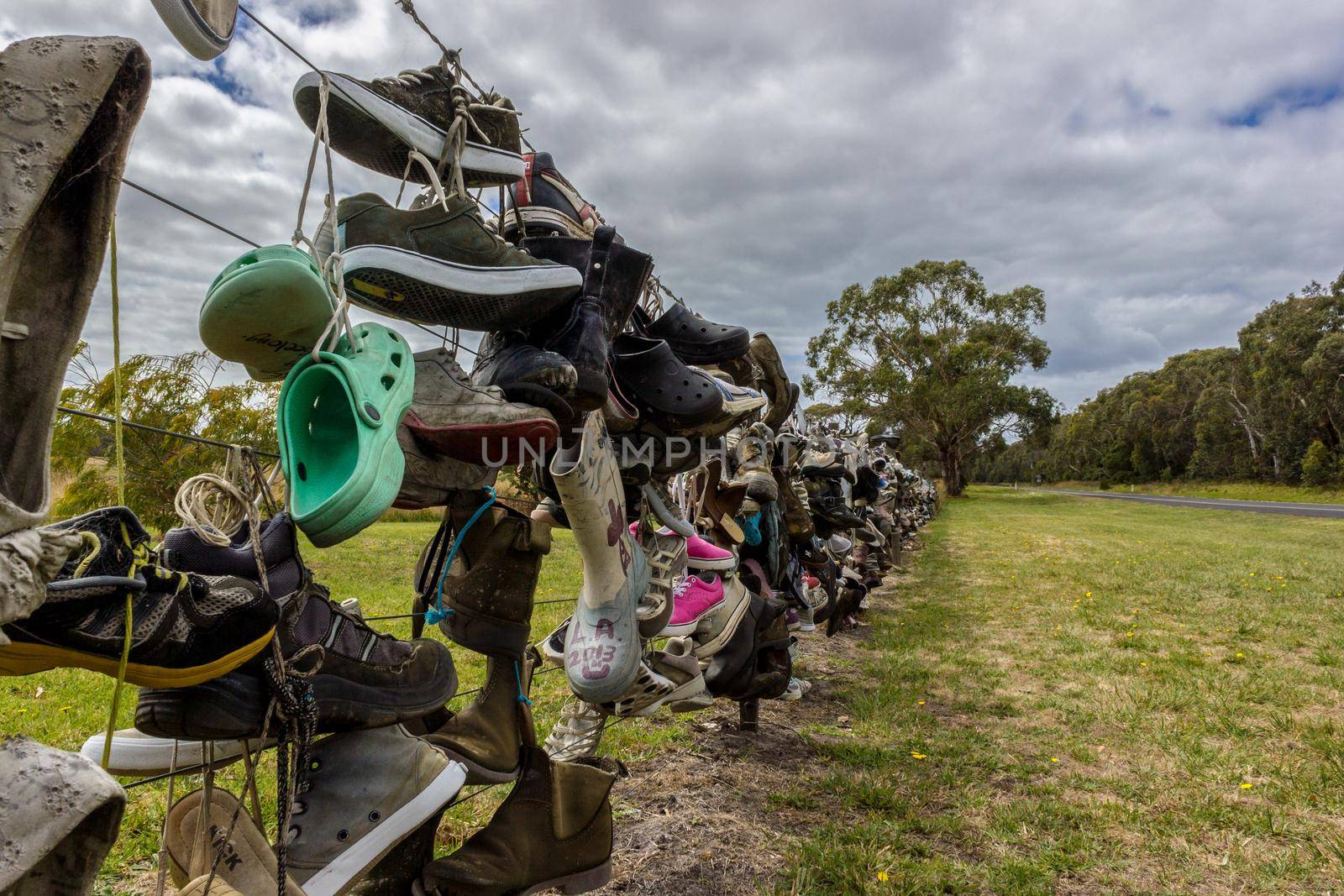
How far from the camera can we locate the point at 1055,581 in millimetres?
11461

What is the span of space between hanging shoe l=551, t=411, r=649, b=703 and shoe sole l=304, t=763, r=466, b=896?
19.0 inches

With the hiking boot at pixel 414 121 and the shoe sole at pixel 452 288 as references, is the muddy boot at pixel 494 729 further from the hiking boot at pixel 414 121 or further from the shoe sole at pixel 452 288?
the hiking boot at pixel 414 121

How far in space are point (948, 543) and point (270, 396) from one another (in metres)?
17.7

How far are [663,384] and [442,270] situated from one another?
784mm

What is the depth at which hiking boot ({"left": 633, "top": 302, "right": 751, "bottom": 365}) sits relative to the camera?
2268 millimetres

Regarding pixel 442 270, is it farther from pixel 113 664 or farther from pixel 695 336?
pixel 695 336

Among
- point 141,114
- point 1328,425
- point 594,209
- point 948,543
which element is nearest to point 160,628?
point 141,114

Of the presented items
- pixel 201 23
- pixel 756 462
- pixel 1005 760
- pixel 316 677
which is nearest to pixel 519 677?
pixel 316 677

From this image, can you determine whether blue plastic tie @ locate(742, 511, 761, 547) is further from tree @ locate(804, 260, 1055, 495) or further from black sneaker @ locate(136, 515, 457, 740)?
tree @ locate(804, 260, 1055, 495)

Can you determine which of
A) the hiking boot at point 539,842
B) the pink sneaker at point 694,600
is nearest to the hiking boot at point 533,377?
the hiking boot at point 539,842

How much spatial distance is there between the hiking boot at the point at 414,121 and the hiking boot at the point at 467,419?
0.44m

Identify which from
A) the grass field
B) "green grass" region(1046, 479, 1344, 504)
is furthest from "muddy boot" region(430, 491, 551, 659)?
"green grass" region(1046, 479, 1344, 504)

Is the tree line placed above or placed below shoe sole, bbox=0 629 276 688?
above

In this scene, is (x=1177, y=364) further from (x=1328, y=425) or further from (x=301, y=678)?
A: (x=301, y=678)
